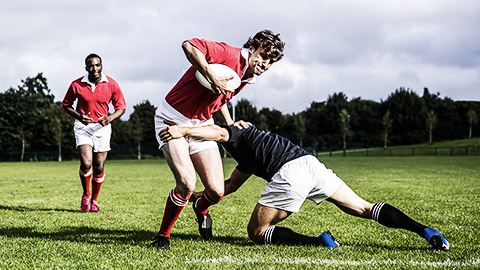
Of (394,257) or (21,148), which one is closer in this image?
(394,257)

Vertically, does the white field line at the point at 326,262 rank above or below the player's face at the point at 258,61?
below

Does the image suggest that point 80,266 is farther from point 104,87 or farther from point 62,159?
point 62,159

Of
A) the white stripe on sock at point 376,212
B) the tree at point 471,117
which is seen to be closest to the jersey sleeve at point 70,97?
the white stripe on sock at point 376,212

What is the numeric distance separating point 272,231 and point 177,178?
3.59ft

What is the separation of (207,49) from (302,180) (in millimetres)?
1529

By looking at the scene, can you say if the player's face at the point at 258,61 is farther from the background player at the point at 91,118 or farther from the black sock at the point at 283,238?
the background player at the point at 91,118

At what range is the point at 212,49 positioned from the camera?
143 inches

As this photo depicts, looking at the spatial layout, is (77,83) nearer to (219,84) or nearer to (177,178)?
(177,178)

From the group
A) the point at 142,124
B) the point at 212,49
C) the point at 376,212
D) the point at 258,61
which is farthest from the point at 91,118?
the point at 142,124

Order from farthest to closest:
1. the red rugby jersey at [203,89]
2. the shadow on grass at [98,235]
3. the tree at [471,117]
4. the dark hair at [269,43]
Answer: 1. the tree at [471,117]
2. the shadow on grass at [98,235]
3. the dark hair at [269,43]
4. the red rugby jersey at [203,89]

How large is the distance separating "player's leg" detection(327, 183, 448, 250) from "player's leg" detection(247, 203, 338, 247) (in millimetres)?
399

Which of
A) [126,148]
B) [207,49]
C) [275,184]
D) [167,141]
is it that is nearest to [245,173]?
[275,184]

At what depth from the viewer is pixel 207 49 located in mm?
3602

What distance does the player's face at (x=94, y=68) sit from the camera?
647cm
